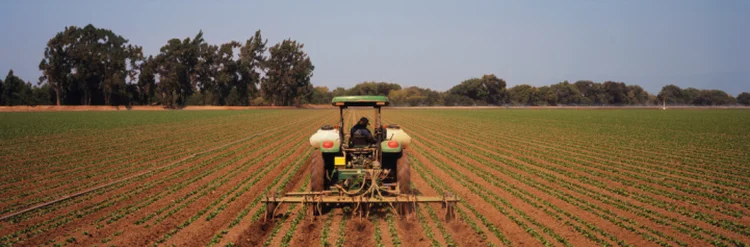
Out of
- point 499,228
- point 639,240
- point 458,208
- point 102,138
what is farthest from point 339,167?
point 102,138

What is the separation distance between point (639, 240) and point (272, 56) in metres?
77.2

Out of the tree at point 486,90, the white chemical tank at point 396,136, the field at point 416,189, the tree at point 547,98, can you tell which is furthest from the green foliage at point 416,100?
the white chemical tank at point 396,136

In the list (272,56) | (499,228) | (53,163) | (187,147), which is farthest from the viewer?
(272,56)

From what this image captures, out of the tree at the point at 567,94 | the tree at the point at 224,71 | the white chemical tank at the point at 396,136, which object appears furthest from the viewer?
the tree at the point at 567,94

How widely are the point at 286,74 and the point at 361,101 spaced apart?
243ft

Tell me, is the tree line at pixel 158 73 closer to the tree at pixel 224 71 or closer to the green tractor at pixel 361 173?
the tree at pixel 224 71

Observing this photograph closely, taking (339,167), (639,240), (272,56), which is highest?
(272,56)

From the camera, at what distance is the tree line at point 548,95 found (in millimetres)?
101188

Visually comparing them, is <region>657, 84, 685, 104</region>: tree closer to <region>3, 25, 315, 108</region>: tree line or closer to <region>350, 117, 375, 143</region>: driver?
<region>3, 25, 315, 108</region>: tree line

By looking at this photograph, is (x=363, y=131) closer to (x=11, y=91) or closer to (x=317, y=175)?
(x=317, y=175)

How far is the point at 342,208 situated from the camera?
7078 millimetres

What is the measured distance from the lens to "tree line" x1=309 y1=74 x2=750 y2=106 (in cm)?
10119

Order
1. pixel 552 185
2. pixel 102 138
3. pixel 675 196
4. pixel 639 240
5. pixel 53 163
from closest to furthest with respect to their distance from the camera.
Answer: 1. pixel 639 240
2. pixel 675 196
3. pixel 552 185
4. pixel 53 163
5. pixel 102 138

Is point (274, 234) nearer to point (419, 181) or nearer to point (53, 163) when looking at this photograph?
point (419, 181)
